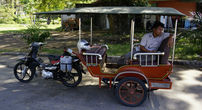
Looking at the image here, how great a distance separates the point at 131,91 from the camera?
394 cm

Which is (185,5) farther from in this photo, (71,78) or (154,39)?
(71,78)


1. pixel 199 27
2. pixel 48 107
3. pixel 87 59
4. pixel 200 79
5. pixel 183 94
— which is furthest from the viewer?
pixel 199 27

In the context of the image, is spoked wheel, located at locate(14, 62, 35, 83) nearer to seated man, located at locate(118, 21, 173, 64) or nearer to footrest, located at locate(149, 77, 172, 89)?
seated man, located at locate(118, 21, 173, 64)

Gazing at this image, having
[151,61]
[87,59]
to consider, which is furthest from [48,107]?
[151,61]

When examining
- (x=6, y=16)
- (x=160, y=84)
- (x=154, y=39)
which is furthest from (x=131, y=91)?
(x=6, y=16)

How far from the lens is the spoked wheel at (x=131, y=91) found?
3801mm

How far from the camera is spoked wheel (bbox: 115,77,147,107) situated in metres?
3.80

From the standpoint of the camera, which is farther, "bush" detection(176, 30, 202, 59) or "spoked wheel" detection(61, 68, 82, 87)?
"bush" detection(176, 30, 202, 59)

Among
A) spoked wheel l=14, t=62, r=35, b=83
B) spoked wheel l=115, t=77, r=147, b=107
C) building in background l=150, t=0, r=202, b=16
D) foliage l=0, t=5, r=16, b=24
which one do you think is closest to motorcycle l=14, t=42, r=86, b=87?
spoked wheel l=14, t=62, r=35, b=83

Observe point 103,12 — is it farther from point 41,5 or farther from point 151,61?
point 41,5

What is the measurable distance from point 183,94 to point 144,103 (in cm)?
115

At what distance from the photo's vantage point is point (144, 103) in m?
4.03

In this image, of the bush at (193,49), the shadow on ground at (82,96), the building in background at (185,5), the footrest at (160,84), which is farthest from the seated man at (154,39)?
the building in background at (185,5)

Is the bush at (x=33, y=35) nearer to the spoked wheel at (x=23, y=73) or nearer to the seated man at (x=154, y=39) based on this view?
the spoked wheel at (x=23, y=73)
